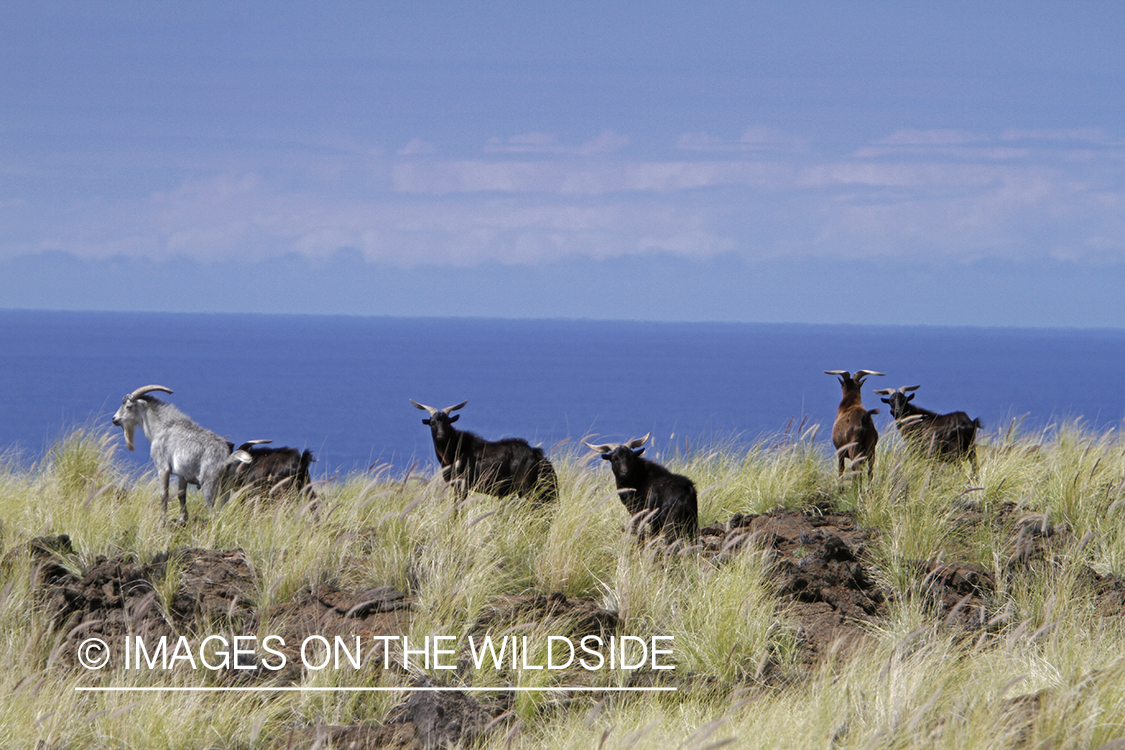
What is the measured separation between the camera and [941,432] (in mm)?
11000

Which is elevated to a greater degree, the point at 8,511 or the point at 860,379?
the point at 860,379

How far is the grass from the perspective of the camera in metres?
5.01

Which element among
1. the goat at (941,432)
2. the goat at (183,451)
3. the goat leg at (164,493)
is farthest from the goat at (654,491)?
the goat leg at (164,493)

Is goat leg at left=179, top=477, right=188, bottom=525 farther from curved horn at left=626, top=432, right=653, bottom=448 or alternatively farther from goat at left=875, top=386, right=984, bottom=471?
goat at left=875, top=386, right=984, bottom=471

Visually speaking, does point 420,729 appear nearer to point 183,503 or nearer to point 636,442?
point 636,442

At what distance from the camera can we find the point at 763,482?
10258 millimetres

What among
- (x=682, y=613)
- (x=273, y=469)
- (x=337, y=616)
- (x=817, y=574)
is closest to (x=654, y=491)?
(x=817, y=574)

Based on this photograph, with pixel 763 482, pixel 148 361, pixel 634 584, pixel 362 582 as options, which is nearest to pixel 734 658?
pixel 634 584

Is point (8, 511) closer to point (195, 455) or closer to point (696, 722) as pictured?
point (195, 455)

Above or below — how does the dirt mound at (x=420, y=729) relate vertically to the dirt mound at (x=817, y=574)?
below

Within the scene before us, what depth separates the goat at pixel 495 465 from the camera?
368 inches

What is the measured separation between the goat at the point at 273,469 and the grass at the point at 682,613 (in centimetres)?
41

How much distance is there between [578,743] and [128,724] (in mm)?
2372

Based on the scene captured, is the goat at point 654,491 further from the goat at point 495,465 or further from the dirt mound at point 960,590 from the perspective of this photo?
the dirt mound at point 960,590
